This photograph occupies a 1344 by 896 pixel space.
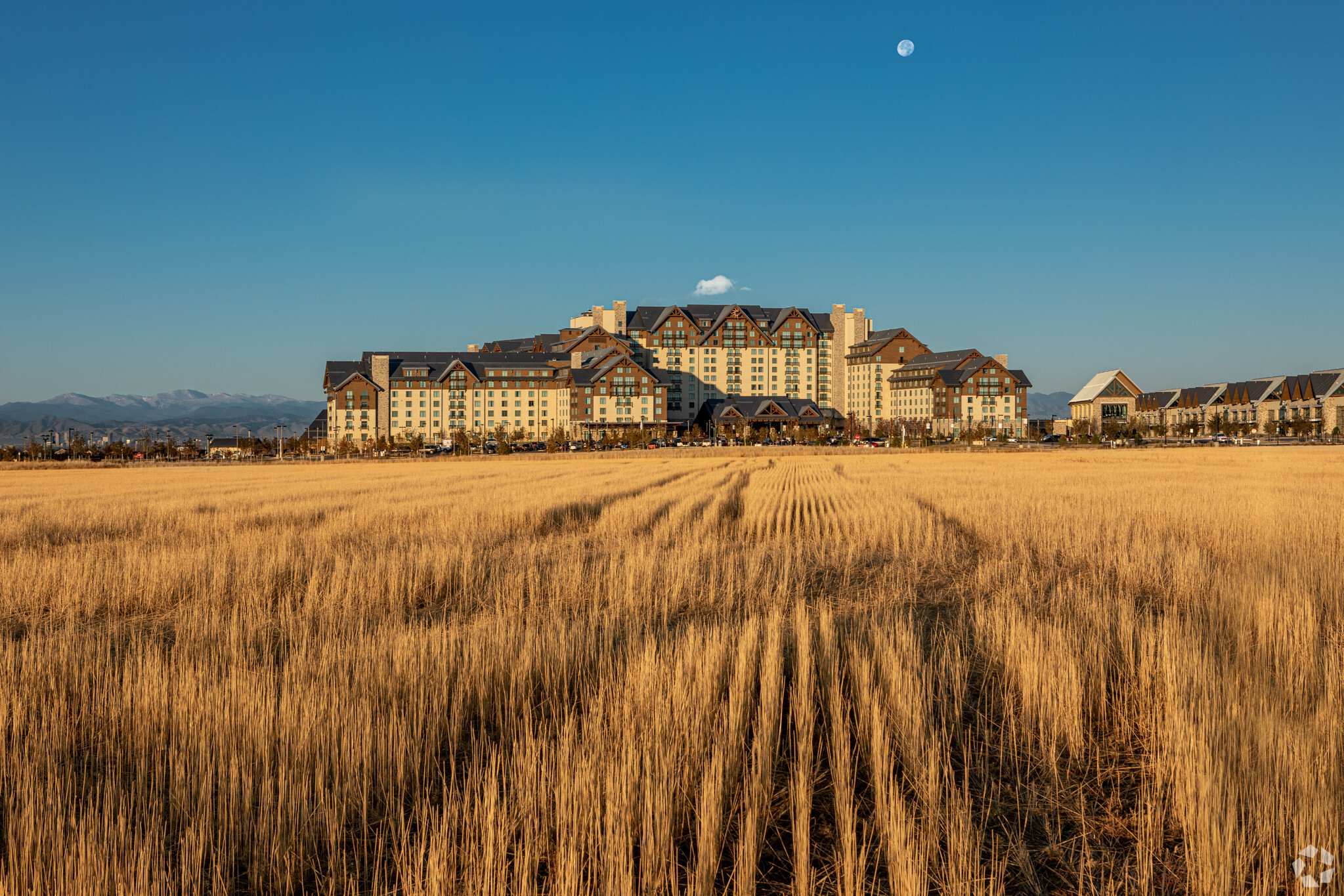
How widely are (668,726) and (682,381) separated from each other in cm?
18018

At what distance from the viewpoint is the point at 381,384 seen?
516 feet

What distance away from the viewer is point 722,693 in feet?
19.1

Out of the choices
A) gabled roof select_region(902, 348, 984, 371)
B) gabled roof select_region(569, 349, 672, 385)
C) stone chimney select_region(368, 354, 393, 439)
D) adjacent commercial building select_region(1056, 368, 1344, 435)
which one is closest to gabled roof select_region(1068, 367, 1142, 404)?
adjacent commercial building select_region(1056, 368, 1344, 435)

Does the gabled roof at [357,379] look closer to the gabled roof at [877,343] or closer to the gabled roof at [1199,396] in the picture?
the gabled roof at [877,343]

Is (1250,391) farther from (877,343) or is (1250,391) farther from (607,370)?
(607,370)

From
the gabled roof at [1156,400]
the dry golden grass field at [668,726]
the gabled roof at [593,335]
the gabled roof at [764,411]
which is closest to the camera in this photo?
the dry golden grass field at [668,726]

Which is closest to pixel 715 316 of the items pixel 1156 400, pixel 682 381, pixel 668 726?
pixel 682 381

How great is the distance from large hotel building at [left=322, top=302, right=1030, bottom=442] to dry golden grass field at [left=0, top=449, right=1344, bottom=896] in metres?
140

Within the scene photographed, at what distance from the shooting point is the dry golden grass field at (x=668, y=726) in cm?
347

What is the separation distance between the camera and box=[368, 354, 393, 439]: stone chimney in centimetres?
15575

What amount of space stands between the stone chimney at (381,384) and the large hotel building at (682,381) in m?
0.21

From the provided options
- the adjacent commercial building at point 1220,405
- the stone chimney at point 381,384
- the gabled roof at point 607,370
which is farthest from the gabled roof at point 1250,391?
the stone chimney at point 381,384

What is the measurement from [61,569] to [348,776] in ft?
34.6

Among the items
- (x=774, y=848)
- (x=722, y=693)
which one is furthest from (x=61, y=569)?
(x=774, y=848)
